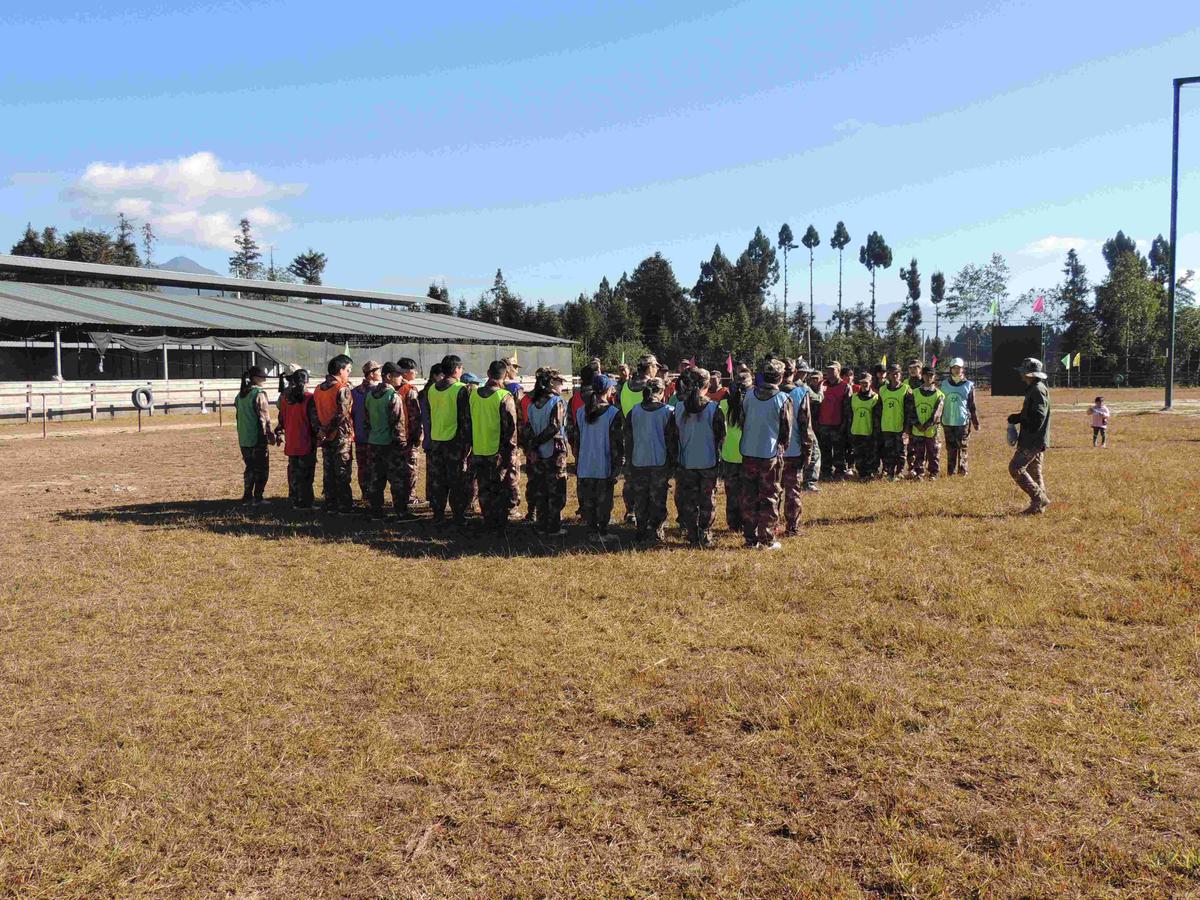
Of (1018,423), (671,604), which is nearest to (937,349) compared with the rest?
(1018,423)

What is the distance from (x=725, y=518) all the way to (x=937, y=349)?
2740 inches

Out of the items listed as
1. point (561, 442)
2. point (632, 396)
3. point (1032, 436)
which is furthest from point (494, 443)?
point (1032, 436)

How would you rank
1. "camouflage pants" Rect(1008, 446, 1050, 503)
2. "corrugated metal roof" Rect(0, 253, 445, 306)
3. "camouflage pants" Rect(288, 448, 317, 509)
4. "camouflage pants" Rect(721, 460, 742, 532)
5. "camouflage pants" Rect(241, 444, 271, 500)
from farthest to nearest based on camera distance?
"corrugated metal roof" Rect(0, 253, 445, 306), "camouflage pants" Rect(241, 444, 271, 500), "camouflage pants" Rect(288, 448, 317, 509), "camouflage pants" Rect(1008, 446, 1050, 503), "camouflage pants" Rect(721, 460, 742, 532)

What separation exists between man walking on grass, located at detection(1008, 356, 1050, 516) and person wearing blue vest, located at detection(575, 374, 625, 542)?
4.83m

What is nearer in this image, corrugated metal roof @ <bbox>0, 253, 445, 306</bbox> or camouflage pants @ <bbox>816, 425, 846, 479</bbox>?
camouflage pants @ <bbox>816, 425, 846, 479</bbox>

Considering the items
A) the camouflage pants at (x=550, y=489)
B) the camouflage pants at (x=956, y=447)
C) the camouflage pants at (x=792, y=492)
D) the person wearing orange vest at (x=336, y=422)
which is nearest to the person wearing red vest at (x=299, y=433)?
the person wearing orange vest at (x=336, y=422)

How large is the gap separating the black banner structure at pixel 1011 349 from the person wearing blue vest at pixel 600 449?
921 inches

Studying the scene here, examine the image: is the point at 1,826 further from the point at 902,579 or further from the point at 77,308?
the point at 77,308

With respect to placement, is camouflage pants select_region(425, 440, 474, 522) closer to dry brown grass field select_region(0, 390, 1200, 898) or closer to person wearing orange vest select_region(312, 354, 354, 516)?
dry brown grass field select_region(0, 390, 1200, 898)

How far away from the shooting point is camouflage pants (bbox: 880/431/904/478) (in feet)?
47.9

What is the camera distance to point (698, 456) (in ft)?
31.7

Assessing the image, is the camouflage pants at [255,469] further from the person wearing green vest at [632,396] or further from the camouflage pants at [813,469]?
the camouflage pants at [813,469]

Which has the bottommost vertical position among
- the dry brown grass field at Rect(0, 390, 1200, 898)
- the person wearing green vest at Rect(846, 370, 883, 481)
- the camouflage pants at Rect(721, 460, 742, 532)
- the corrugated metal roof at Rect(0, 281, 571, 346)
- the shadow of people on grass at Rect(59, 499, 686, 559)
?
the dry brown grass field at Rect(0, 390, 1200, 898)

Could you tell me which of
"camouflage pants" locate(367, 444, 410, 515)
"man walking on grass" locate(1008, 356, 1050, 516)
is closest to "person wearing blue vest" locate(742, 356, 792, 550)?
"man walking on grass" locate(1008, 356, 1050, 516)
